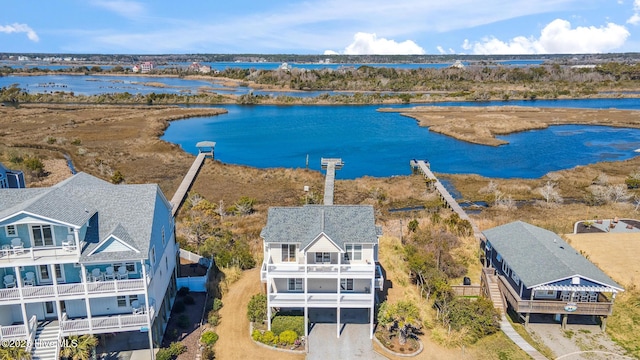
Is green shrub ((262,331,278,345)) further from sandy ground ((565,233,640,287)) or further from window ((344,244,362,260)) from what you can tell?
sandy ground ((565,233,640,287))

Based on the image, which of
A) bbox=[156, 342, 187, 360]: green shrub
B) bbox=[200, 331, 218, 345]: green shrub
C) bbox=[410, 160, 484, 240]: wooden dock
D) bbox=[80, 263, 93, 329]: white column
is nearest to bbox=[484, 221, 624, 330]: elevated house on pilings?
bbox=[410, 160, 484, 240]: wooden dock

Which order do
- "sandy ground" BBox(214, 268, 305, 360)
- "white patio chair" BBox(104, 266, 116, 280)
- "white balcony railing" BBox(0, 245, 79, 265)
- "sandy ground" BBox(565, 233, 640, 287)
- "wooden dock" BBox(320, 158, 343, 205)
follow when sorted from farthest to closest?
"wooden dock" BBox(320, 158, 343, 205)
"sandy ground" BBox(565, 233, 640, 287)
"sandy ground" BBox(214, 268, 305, 360)
"white patio chair" BBox(104, 266, 116, 280)
"white balcony railing" BBox(0, 245, 79, 265)

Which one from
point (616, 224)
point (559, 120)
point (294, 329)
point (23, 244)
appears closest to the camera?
point (23, 244)

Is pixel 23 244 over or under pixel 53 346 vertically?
over

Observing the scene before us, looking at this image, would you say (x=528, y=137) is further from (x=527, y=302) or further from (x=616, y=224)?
(x=527, y=302)

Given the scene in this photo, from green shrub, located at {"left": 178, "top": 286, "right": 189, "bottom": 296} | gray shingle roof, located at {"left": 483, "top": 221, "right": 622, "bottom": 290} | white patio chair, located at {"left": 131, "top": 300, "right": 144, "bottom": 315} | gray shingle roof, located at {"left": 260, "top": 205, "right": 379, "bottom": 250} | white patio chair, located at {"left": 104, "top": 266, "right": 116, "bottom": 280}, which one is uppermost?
gray shingle roof, located at {"left": 260, "top": 205, "right": 379, "bottom": 250}

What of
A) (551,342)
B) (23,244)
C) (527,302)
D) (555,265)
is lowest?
(551,342)

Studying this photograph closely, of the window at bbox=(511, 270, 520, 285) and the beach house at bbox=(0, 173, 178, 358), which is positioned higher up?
the beach house at bbox=(0, 173, 178, 358)

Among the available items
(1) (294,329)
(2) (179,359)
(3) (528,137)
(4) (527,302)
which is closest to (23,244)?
(2) (179,359)
